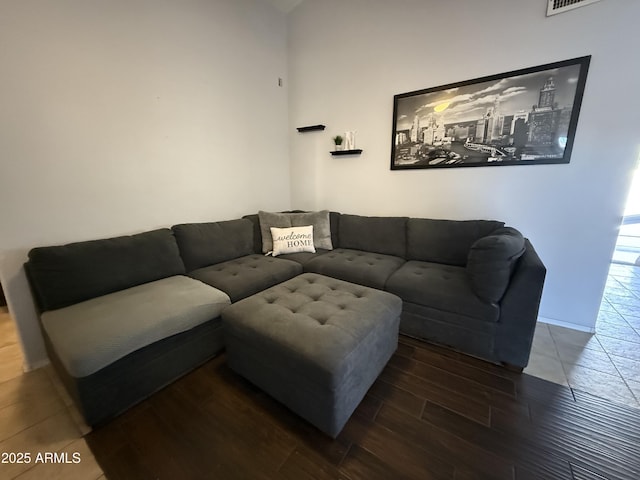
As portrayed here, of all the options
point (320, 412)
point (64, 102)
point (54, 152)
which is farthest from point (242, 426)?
point (64, 102)

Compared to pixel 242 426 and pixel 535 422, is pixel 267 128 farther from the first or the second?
pixel 535 422

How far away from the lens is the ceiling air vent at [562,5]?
1745 mm

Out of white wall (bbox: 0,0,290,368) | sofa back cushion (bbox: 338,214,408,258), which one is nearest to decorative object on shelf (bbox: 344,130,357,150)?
sofa back cushion (bbox: 338,214,408,258)

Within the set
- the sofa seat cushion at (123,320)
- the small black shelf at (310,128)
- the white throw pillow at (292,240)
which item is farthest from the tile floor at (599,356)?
the small black shelf at (310,128)

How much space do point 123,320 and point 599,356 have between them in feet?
10.0

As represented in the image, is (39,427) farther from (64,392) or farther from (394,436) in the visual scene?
(394,436)

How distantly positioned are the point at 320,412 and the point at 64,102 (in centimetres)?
248

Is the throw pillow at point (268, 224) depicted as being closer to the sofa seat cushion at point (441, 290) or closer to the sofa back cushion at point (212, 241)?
the sofa back cushion at point (212, 241)

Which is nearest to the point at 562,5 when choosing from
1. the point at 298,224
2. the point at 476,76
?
the point at 476,76

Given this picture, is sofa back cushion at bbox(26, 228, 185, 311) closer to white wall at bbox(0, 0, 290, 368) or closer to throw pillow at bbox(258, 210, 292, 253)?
white wall at bbox(0, 0, 290, 368)

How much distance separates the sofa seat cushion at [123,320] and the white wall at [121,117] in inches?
24.4

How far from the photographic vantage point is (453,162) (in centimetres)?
238

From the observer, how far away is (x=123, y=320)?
1.38 meters

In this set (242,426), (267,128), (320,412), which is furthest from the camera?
(267,128)
